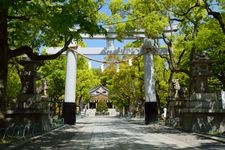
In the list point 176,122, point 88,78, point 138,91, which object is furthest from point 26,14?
point 88,78

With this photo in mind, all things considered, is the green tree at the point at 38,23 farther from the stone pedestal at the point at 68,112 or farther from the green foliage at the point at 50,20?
the stone pedestal at the point at 68,112

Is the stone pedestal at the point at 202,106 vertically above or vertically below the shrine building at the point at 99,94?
below

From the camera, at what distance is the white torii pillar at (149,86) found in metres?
33.7

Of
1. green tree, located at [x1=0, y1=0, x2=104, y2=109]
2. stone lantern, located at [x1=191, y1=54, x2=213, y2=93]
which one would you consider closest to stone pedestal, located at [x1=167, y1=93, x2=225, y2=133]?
stone lantern, located at [x1=191, y1=54, x2=213, y2=93]

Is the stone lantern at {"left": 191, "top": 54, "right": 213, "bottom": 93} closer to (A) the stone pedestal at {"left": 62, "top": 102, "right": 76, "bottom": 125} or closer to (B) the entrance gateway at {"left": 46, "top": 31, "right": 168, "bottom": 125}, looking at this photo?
(B) the entrance gateway at {"left": 46, "top": 31, "right": 168, "bottom": 125}

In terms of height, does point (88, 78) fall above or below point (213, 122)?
above

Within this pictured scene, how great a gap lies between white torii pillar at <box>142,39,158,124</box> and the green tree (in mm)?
12139

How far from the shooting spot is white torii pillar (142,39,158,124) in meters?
33.7

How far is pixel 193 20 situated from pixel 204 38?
2.91m

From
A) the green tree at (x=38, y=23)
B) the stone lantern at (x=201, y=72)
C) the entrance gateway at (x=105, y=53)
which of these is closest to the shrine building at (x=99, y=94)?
the entrance gateway at (x=105, y=53)

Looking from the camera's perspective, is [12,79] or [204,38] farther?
[12,79]

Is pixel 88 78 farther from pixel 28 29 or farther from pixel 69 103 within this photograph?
pixel 28 29

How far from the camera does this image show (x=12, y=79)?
42.6 meters

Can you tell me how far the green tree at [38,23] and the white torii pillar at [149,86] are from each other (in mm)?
12139
